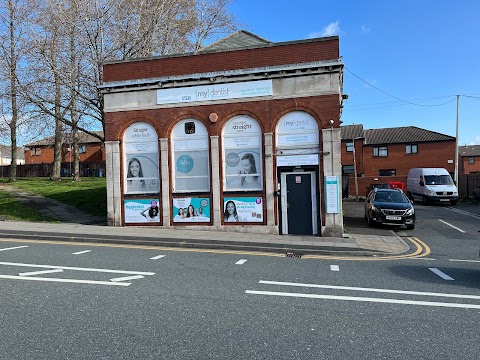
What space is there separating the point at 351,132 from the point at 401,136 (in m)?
5.86

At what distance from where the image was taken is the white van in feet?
77.9

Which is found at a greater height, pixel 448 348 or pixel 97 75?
pixel 97 75

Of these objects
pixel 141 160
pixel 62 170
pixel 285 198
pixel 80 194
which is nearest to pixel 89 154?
pixel 62 170

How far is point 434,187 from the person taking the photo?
24.1 meters

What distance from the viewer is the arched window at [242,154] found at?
12.5 metres

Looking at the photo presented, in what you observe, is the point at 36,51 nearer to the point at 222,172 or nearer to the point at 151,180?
the point at 151,180

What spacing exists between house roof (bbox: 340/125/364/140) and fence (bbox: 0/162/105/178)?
29.9m

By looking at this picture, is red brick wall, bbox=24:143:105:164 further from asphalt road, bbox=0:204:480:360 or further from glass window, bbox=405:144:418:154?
asphalt road, bbox=0:204:480:360

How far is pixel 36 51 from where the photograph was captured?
18.1m

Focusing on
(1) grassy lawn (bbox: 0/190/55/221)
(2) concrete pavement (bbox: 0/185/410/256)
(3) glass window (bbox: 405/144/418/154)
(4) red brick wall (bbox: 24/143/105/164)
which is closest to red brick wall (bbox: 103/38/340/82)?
(2) concrete pavement (bbox: 0/185/410/256)

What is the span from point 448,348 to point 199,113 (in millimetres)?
10784

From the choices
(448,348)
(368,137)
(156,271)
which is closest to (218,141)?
(156,271)

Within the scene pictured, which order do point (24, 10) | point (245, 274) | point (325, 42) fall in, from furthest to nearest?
point (24, 10)
point (325, 42)
point (245, 274)

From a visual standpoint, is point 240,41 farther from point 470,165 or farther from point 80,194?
point 470,165
